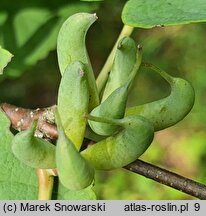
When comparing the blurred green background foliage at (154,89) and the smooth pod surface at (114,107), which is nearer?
the smooth pod surface at (114,107)

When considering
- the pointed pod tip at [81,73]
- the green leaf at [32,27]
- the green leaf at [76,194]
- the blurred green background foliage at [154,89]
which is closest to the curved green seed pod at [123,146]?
the pointed pod tip at [81,73]

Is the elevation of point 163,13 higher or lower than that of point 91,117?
higher

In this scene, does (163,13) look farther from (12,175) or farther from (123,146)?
(12,175)

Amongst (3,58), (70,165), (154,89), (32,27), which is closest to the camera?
(70,165)

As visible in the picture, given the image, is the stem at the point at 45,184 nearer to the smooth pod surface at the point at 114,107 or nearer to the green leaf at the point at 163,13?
the smooth pod surface at the point at 114,107

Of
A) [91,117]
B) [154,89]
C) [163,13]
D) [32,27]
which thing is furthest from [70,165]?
[154,89]

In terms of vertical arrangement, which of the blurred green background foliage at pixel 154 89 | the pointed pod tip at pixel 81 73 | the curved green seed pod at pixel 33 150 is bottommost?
the blurred green background foliage at pixel 154 89
